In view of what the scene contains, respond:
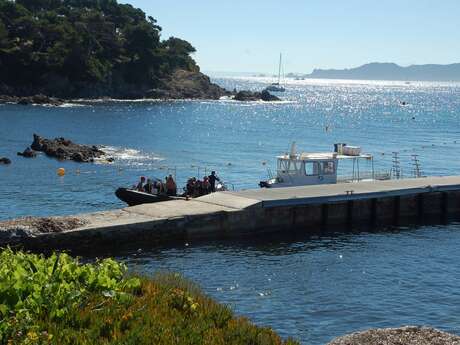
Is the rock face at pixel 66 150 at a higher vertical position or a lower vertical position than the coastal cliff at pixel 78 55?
lower

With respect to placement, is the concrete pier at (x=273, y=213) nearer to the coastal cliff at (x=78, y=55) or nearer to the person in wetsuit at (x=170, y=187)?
the person in wetsuit at (x=170, y=187)

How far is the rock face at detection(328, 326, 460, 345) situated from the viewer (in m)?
12.9

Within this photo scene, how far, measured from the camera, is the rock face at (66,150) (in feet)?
238

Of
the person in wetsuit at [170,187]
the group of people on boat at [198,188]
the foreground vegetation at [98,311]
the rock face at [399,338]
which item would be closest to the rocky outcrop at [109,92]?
the group of people on boat at [198,188]

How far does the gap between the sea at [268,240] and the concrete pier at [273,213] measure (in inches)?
43.7

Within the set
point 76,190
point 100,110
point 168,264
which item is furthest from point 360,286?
point 100,110

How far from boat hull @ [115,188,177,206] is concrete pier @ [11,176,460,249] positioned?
2.26 meters

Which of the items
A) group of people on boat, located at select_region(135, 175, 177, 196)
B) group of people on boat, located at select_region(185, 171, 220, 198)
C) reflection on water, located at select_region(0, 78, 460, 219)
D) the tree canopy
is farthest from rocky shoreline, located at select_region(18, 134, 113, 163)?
the tree canopy

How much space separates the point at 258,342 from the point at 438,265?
22.8m

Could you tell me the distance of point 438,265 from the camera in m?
34.6

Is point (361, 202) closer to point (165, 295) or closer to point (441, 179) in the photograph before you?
point (441, 179)

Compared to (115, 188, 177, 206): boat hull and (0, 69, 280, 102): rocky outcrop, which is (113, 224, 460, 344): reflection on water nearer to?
(115, 188, 177, 206): boat hull

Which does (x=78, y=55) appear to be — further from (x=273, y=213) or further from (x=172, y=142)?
(x=273, y=213)

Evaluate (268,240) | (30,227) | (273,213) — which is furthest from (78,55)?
(30,227)
